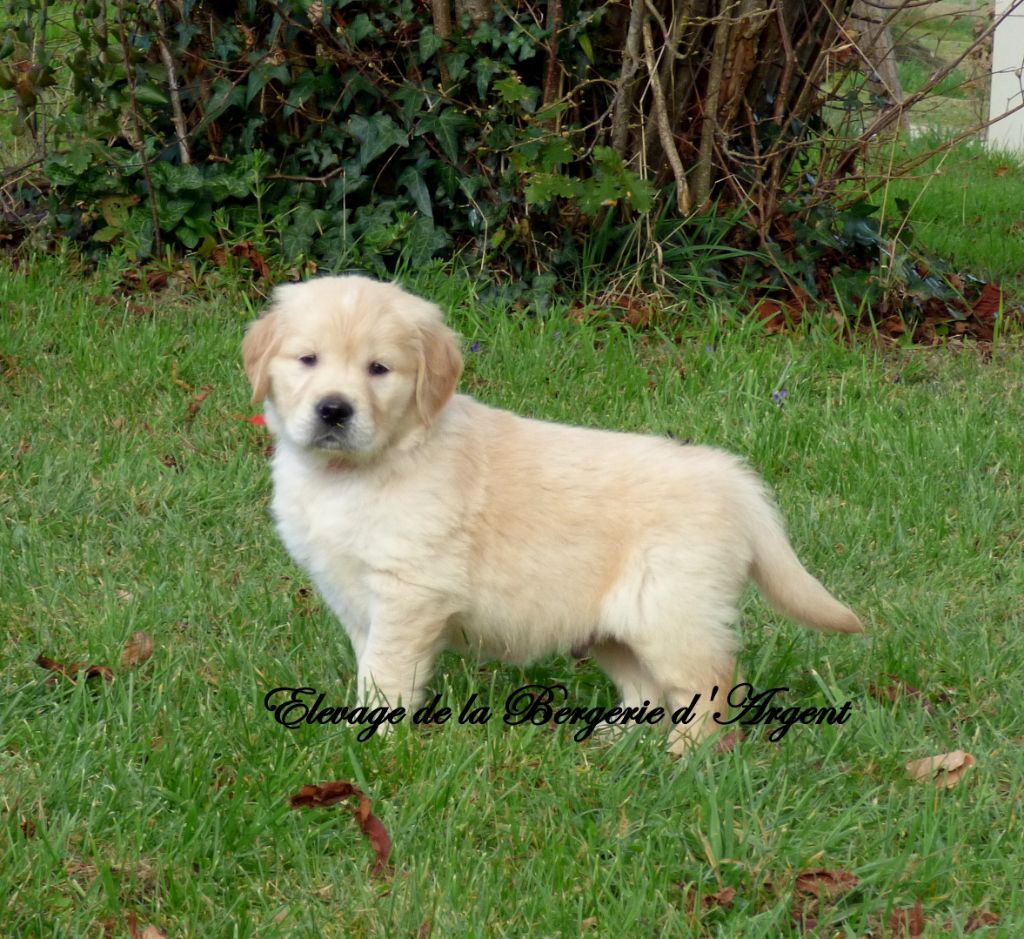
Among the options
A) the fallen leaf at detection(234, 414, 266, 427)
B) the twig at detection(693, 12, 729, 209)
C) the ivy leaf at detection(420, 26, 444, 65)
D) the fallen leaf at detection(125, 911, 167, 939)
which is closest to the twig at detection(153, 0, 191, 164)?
the ivy leaf at detection(420, 26, 444, 65)

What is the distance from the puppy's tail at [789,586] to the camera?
3.31 metres

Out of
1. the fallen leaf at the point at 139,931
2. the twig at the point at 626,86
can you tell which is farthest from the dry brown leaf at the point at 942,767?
the twig at the point at 626,86

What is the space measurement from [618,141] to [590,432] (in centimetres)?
297

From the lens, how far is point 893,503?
15.3 ft

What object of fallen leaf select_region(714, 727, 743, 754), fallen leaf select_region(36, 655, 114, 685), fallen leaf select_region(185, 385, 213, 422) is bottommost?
fallen leaf select_region(185, 385, 213, 422)

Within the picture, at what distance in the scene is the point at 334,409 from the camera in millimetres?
3139

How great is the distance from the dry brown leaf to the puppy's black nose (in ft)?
4.88

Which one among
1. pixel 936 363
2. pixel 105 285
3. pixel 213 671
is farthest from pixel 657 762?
pixel 105 285

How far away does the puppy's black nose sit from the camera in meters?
3.14

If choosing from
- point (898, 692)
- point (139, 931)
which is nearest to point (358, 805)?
point (139, 931)

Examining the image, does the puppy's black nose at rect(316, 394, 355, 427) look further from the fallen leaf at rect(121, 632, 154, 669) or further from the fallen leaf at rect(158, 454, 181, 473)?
the fallen leaf at rect(158, 454, 181, 473)

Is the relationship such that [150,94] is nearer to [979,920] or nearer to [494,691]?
[494,691]

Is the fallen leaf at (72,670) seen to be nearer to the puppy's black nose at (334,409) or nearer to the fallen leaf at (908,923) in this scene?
the puppy's black nose at (334,409)

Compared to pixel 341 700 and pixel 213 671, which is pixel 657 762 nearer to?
pixel 341 700
